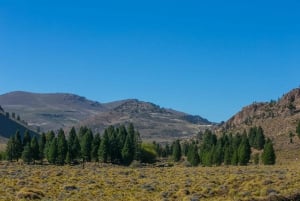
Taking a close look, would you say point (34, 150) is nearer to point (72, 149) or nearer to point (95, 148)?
point (72, 149)

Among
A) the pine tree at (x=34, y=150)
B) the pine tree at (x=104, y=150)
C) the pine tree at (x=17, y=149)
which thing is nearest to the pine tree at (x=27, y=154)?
the pine tree at (x=34, y=150)

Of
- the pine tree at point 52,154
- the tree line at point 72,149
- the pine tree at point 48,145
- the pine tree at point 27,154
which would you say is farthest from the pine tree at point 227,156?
the pine tree at point 27,154

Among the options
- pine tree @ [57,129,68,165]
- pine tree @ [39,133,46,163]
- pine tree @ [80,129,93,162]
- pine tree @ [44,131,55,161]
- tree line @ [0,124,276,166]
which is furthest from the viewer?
pine tree @ [39,133,46,163]

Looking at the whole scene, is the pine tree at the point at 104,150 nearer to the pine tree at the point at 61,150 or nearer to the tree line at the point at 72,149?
the tree line at the point at 72,149

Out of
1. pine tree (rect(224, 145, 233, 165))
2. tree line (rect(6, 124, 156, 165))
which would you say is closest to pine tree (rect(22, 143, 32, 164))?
tree line (rect(6, 124, 156, 165))

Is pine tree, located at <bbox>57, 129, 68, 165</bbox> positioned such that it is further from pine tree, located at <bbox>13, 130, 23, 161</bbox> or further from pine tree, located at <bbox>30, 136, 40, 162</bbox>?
pine tree, located at <bbox>13, 130, 23, 161</bbox>

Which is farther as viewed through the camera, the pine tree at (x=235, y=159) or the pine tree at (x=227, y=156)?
the pine tree at (x=227, y=156)

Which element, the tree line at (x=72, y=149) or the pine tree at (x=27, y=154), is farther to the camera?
the pine tree at (x=27, y=154)

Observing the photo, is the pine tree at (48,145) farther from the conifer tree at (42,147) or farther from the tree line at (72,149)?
the conifer tree at (42,147)

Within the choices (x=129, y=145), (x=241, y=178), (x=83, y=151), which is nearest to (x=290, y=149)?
(x=129, y=145)

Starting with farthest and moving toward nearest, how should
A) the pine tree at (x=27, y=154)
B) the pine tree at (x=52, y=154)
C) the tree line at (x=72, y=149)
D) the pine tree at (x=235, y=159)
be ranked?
the pine tree at (x=27, y=154) → the tree line at (x=72, y=149) → the pine tree at (x=235, y=159) → the pine tree at (x=52, y=154)

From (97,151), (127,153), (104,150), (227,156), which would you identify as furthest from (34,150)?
(227,156)

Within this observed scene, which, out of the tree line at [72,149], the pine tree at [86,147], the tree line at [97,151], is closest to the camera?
the tree line at [97,151]

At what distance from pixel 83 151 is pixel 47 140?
12.5 metres
